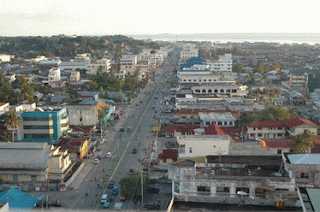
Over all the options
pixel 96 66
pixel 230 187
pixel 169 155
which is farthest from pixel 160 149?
pixel 96 66

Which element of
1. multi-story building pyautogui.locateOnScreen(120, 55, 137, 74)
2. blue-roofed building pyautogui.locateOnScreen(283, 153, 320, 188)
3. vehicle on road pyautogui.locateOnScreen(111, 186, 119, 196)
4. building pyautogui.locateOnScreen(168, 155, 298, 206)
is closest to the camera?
building pyautogui.locateOnScreen(168, 155, 298, 206)

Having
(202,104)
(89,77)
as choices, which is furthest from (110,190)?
(89,77)

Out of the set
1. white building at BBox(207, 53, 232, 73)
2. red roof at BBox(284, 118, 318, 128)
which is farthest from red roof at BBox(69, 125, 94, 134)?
white building at BBox(207, 53, 232, 73)

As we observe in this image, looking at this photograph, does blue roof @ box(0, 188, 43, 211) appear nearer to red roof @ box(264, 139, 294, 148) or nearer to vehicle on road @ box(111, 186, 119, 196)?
vehicle on road @ box(111, 186, 119, 196)

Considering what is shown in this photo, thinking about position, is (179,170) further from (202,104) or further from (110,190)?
(202,104)

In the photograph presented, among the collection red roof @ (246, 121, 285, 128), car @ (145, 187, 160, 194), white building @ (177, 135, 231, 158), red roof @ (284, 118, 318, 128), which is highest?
white building @ (177, 135, 231, 158)

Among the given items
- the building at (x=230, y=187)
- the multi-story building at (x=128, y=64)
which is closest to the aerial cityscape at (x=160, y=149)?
the building at (x=230, y=187)

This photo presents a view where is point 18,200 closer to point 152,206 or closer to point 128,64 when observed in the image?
point 152,206
